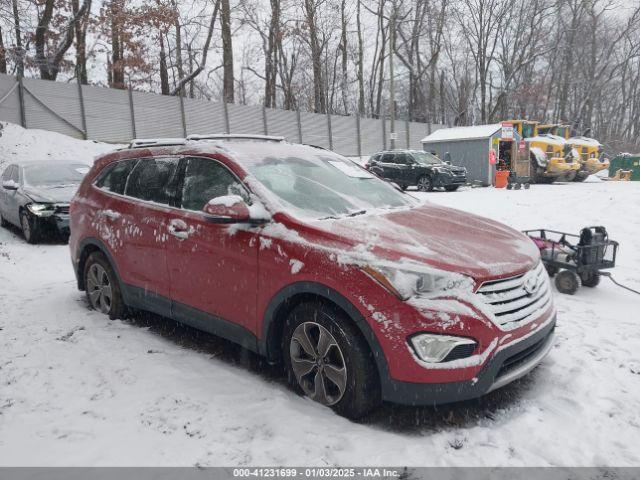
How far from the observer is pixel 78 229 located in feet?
16.4

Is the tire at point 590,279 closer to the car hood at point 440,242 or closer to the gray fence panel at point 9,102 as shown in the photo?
the car hood at point 440,242

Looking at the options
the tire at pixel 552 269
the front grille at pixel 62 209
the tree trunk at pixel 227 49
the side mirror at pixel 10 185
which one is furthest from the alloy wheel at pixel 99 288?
the tree trunk at pixel 227 49

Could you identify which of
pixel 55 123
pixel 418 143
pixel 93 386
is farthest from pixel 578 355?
pixel 418 143

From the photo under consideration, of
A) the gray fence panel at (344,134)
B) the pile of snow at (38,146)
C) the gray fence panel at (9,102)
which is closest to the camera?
the pile of snow at (38,146)

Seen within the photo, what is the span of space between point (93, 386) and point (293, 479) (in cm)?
180

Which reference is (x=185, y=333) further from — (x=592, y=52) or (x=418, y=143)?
(x=592, y=52)

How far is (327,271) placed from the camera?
2.86 meters

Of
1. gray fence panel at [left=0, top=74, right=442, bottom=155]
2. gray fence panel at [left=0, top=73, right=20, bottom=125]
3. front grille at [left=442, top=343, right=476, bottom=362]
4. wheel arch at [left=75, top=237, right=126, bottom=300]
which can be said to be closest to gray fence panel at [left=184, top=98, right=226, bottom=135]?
gray fence panel at [left=0, top=74, right=442, bottom=155]

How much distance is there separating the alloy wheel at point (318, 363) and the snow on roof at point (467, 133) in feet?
69.1

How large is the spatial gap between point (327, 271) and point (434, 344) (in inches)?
28.7

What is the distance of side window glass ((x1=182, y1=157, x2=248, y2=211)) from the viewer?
3.57 m

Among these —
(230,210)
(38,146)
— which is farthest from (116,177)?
(38,146)

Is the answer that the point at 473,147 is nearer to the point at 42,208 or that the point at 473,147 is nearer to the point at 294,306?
the point at 42,208

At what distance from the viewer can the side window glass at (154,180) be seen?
404 centimetres
